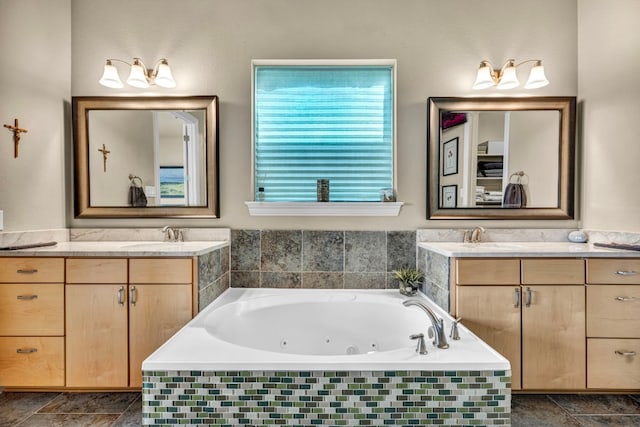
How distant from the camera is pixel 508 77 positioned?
226 centimetres

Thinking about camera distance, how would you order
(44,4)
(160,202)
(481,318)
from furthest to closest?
(160,202) → (44,4) → (481,318)

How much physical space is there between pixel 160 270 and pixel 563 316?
2339mm

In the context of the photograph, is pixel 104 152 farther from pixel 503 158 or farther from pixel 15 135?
pixel 503 158

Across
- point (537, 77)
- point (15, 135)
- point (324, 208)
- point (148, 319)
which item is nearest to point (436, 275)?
point (324, 208)

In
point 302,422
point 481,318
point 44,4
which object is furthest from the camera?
point 44,4

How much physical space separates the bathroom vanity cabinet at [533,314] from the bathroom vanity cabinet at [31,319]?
2.34m

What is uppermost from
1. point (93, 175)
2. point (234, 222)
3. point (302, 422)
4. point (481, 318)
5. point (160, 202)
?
point (93, 175)

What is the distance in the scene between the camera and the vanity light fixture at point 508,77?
7.38ft

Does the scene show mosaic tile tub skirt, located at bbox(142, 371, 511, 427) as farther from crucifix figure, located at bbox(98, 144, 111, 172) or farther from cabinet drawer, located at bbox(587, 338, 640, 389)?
crucifix figure, located at bbox(98, 144, 111, 172)

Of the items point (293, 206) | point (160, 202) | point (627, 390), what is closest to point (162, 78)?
point (160, 202)

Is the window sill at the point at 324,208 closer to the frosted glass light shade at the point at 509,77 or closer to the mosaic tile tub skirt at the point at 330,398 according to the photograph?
the frosted glass light shade at the point at 509,77

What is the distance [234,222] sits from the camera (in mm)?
2428

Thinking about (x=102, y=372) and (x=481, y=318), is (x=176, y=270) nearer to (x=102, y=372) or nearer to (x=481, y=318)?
(x=102, y=372)

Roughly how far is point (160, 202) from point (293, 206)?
39.5 inches
